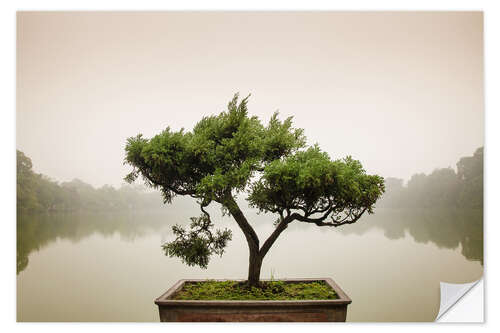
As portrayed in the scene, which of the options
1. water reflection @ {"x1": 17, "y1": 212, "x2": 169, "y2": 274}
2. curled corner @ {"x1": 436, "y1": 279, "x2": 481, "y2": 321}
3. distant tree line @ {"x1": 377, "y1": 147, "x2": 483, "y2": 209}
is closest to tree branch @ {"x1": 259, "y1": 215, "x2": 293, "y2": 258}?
water reflection @ {"x1": 17, "y1": 212, "x2": 169, "y2": 274}

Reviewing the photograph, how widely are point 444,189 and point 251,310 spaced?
11.1 ft

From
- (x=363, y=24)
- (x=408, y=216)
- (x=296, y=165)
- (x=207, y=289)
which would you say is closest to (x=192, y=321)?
(x=207, y=289)

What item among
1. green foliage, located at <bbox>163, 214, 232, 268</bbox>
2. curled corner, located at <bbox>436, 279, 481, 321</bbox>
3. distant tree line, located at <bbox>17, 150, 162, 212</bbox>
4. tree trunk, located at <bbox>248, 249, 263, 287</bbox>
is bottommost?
curled corner, located at <bbox>436, 279, 481, 321</bbox>

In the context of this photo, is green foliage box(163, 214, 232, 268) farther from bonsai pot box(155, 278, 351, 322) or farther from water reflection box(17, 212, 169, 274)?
water reflection box(17, 212, 169, 274)

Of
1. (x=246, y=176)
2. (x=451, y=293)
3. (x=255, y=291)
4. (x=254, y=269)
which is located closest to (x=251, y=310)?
(x=255, y=291)

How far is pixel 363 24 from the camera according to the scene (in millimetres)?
5809

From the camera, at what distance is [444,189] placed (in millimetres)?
6316

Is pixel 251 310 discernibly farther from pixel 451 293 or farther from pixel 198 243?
pixel 451 293

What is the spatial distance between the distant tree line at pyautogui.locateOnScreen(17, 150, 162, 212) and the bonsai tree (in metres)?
1.35

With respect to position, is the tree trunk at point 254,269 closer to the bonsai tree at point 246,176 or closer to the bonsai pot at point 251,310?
the bonsai tree at point 246,176

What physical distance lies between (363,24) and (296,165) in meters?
2.33

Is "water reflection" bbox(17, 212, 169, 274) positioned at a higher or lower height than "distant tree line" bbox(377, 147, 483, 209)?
lower

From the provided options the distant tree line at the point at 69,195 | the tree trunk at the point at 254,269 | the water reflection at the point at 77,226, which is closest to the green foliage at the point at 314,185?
the tree trunk at the point at 254,269

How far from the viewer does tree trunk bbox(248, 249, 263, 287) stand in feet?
18.3
